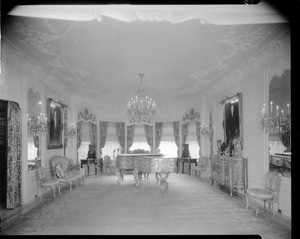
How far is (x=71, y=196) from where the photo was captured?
673cm

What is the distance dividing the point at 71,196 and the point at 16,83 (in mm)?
3362

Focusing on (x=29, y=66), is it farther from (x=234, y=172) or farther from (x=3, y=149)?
(x=234, y=172)

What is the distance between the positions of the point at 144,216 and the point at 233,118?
4304 millimetres

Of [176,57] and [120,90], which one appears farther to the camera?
[120,90]

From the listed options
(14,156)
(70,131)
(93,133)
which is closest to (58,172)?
(14,156)

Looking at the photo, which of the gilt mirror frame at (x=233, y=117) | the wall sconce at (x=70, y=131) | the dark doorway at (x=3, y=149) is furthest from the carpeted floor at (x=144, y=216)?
the wall sconce at (x=70, y=131)

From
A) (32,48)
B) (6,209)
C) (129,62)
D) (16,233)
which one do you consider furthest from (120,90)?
(16,233)

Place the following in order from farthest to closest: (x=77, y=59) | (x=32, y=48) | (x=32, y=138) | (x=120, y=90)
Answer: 1. (x=120, y=90)
2. (x=32, y=138)
3. (x=77, y=59)
4. (x=32, y=48)

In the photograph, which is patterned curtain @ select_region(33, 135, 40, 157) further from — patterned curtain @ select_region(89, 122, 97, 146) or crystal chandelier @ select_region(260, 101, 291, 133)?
crystal chandelier @ select_region(260, 101, 291, 133)

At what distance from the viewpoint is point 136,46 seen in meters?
5.24

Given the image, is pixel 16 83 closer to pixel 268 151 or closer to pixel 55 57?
pixel 55 57

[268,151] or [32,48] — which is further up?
[32,48]

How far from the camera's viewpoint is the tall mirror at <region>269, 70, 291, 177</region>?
503 centimetres

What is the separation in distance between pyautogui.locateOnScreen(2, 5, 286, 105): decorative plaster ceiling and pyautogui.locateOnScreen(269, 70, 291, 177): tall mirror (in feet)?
3.13
